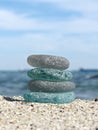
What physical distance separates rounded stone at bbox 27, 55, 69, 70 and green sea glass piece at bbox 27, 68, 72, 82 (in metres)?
0.13

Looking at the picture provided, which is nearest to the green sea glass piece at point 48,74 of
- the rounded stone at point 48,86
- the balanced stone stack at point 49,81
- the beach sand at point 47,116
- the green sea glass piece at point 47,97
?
the balanced stone stack at point 49,81

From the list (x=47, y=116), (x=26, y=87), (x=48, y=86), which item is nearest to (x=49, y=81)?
(x=48, y=86)

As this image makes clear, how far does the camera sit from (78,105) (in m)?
12.7

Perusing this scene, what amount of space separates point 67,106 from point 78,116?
1.19 m

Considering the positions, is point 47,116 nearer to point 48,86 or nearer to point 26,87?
point 48,86

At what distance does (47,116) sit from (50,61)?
1.97 metres

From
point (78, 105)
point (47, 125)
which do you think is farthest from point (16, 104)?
point (47, 125)

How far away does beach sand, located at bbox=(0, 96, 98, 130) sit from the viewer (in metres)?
10.1

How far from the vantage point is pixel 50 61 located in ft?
41.7

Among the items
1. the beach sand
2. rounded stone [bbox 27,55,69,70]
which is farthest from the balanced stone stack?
the beach sand

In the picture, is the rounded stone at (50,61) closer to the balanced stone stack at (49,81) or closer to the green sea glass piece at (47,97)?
the balanced stone stack at (49,81)

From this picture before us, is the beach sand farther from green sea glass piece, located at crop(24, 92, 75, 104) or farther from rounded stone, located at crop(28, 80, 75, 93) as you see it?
rounded stone, located at crop(28, 80, 75, 93)

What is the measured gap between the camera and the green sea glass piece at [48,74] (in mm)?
12641

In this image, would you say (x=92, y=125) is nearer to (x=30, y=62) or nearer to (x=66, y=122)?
(x=66, y=122)
